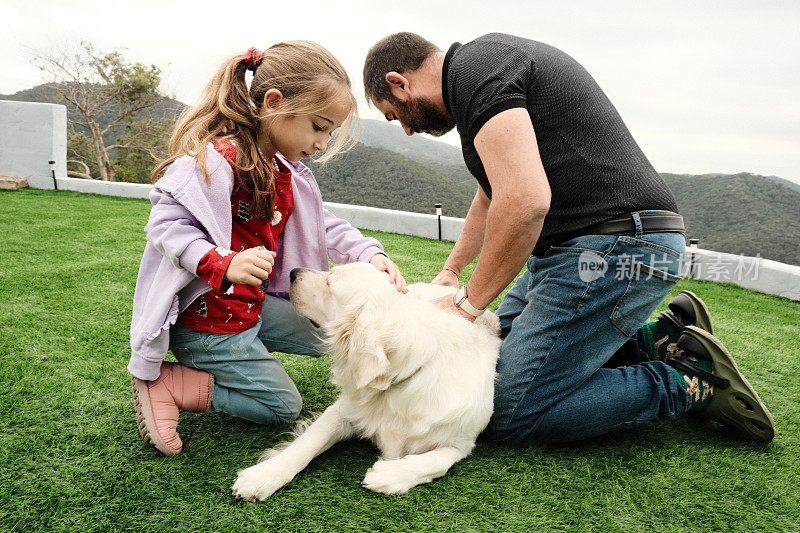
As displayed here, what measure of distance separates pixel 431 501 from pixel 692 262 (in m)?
5.28

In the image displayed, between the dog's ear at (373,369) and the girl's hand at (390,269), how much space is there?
51cm

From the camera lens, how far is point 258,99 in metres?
2.15

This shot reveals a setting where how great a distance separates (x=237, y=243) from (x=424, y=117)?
3.26 ft

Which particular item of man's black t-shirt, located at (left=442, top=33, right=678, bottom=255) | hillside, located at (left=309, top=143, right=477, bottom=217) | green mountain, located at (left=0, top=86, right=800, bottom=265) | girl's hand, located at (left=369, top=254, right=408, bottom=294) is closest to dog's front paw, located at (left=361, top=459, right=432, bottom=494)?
girl's hand, located at (left=369, top=254, right=408, bottom=294)

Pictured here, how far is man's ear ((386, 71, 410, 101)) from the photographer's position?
88.0 inches

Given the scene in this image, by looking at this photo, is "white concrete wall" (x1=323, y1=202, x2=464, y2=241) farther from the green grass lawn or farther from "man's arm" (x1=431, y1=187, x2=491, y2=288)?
the green grass lawn

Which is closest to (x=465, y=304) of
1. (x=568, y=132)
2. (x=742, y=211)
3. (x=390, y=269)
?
(x=390, y=269)

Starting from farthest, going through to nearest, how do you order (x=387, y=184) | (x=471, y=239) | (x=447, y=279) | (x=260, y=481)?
(x=387, y=184)
(x=471, y=239)
(x=447, y=279)
(x=260, y=481)

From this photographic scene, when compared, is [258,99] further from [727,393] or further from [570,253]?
[727,393]

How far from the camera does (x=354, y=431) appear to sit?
1953mm

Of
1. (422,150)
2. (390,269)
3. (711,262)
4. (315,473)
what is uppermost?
(390,269)

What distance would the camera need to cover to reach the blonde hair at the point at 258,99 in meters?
2.02

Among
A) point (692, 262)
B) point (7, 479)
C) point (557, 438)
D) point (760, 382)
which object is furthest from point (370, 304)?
point (692, 262)

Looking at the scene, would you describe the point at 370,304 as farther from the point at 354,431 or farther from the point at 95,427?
the point at 95,427
